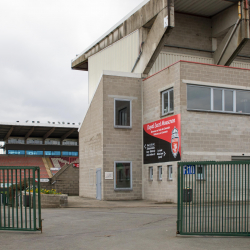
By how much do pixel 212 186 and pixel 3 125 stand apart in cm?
4089

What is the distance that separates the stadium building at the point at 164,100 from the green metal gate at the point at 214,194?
1234 centimetres

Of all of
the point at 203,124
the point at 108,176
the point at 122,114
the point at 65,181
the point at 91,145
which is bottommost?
the point at 65,181

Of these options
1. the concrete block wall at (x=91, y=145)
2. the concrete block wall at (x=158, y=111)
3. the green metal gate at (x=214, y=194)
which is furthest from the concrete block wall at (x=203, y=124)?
the green metal gate at (x=214, y=194)

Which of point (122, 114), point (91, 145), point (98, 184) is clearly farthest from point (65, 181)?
point (122, 114)

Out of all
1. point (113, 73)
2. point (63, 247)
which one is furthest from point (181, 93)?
point (63, 247)

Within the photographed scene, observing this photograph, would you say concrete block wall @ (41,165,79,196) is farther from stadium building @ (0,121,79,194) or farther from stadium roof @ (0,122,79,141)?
stadium roof @ (0,122,79,141)

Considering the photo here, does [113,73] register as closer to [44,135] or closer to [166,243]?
[166,243]

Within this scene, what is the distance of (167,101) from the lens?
965 inches

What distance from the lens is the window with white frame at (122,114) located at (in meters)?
26.7

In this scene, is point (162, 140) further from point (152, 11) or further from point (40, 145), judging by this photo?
point (40, 145)

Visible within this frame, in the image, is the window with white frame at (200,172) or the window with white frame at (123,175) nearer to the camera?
the window with white frame at (200,172)

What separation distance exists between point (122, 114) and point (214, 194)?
56.1 ft

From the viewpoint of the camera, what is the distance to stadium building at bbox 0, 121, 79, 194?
48844 millimetres

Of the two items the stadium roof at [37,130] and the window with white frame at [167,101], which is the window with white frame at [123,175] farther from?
the stadium roof at [37,130]
